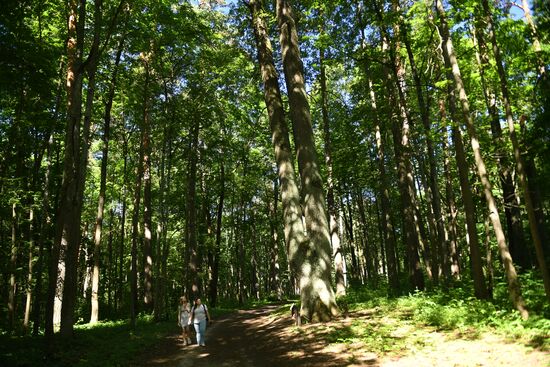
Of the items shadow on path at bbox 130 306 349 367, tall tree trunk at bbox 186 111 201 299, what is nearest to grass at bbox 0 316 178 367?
shadow on path at bbox 130 306 349 367

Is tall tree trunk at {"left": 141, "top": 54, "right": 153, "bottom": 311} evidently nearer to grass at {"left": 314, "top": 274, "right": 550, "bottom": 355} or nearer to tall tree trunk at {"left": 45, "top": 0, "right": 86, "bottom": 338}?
tall tree trunk at {"left": 45, "top": 0, "right": 86, "bottom": 338}

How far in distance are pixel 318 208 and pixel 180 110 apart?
1335 centimetres

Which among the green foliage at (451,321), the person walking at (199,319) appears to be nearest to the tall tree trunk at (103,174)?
the person walking at (199,319)

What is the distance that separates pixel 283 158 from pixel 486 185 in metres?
6.30

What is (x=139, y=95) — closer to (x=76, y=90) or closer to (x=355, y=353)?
(x=76, y=90)

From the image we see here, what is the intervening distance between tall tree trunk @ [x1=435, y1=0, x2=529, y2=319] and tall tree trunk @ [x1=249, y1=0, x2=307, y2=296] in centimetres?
528

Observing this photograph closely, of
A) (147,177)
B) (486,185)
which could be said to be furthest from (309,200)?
(147,177)

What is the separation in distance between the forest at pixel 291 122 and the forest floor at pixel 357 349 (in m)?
1.27

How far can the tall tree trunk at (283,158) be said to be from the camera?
12.2 meters

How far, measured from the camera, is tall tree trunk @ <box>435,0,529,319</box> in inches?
351

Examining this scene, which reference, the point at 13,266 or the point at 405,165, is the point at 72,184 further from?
the point at 405,165

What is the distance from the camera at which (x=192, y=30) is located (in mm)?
19609

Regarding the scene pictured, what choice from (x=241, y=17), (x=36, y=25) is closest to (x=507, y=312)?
(x=241, y=17)

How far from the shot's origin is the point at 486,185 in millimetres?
9789
